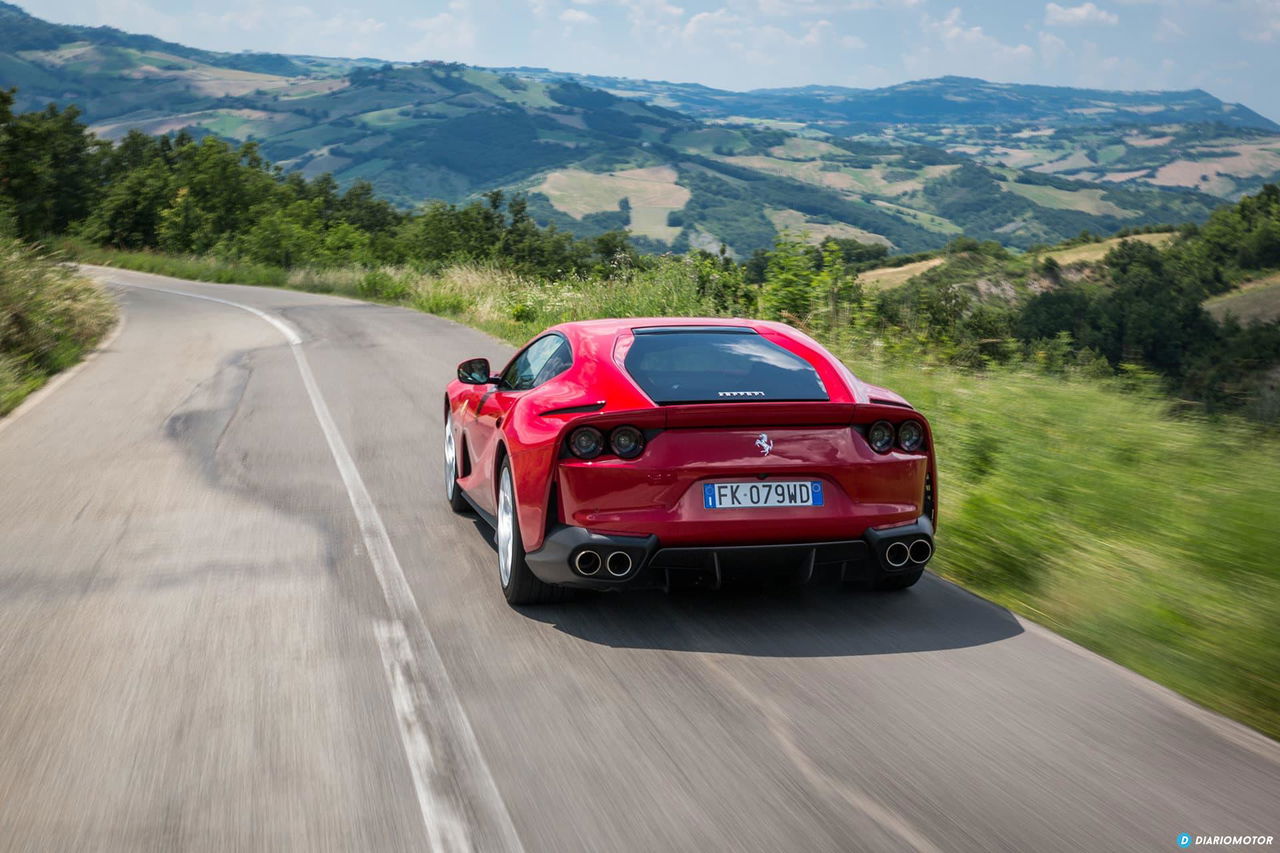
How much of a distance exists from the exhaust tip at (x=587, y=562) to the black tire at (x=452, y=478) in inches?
93.3

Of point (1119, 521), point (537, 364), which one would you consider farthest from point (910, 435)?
point (537, 364)

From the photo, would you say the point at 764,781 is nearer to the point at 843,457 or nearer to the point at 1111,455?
the point at 843,457

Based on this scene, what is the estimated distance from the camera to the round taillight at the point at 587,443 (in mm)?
4684

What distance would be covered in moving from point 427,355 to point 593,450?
12587mm

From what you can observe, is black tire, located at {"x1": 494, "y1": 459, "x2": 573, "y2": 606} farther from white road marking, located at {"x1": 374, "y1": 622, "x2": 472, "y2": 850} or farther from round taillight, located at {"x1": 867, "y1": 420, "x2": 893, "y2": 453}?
round taillight, located at {"x1": 867, "y1": 420, "x2": 893, "y2": 453}

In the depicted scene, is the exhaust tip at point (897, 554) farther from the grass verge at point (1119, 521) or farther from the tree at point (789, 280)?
the tree at point (789, 280)

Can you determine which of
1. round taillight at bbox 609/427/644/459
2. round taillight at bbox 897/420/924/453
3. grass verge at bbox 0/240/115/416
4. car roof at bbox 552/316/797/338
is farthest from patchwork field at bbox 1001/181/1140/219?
round taillight at bbox 609/427/644/459

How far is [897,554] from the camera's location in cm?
483

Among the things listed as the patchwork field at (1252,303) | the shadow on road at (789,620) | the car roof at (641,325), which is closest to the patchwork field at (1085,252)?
the patchwork field at (1252,303)

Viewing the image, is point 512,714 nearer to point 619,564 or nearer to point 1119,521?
point 619,564

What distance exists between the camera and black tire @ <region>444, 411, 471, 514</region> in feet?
23.6

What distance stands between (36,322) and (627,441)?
44.1 ft

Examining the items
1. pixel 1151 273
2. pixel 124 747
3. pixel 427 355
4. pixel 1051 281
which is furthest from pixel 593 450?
pixel 1151 273

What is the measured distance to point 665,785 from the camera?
10.9ft
